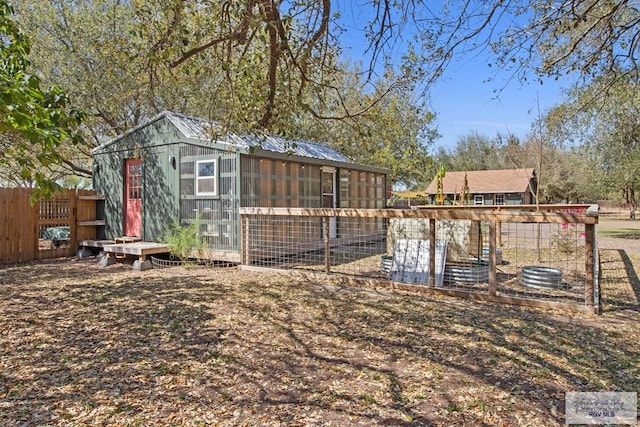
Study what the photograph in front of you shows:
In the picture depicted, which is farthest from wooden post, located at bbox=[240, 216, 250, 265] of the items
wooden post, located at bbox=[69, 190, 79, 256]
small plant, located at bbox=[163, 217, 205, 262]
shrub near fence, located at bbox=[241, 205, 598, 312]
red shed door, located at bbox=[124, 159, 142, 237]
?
wooden post, located at bbox=[69, 190, 79, 256]

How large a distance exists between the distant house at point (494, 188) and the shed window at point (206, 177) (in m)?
25.6

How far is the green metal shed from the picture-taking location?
8.05 meters

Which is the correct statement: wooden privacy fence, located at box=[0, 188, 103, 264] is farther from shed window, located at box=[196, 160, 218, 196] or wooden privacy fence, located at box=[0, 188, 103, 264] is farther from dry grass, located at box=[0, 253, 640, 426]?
dry grass, located at box=[0, 253, 640, 426]

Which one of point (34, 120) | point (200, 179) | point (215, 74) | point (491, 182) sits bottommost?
point (34, 120)

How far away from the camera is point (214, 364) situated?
10.6ft

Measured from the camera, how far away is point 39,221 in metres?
9.24

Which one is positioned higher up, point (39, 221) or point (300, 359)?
point (39, 221)

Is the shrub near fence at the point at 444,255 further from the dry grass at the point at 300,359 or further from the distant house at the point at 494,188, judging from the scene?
the distant house at the point at 494,188

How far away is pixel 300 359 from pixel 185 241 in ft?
17.2

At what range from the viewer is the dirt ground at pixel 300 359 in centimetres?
253

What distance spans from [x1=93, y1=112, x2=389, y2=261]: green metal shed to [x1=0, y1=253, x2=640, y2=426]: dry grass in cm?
305

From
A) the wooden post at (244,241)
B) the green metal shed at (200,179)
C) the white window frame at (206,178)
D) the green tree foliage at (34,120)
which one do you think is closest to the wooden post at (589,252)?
the green metal shed at (200,179)

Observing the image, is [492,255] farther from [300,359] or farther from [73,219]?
[73,219]

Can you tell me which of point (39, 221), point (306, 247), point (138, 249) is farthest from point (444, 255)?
point (39, 221)
